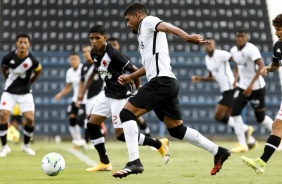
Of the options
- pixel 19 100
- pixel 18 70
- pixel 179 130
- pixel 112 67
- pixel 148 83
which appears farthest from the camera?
pixel 19 100

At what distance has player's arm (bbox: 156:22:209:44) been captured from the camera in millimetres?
7027

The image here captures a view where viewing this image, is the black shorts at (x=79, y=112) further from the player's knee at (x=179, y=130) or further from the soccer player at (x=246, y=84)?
the player's knee at (x=179, y=130)

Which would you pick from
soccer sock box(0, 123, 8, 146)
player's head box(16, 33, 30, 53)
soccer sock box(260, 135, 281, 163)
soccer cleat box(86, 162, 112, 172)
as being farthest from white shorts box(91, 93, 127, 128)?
soccer sock box(0, 123, 8, 146)

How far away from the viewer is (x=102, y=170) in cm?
954

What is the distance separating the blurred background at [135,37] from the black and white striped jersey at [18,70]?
8.44m

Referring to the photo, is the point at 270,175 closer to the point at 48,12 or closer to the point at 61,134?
the point at 61,134

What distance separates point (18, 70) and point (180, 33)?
21.1ft

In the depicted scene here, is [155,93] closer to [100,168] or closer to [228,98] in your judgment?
[100,168]

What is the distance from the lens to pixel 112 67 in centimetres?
947

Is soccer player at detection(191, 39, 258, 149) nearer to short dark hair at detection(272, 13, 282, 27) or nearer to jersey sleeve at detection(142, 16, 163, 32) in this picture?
short dark hair at detection(272, 13, 282, 27)

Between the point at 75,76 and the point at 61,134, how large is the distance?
4.14 m

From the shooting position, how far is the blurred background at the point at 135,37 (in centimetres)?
2184

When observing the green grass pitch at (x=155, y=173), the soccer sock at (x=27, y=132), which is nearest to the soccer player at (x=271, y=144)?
the green grass pitch at (x=155, y=173)


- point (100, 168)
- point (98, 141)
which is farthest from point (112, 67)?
point (100, 168)
